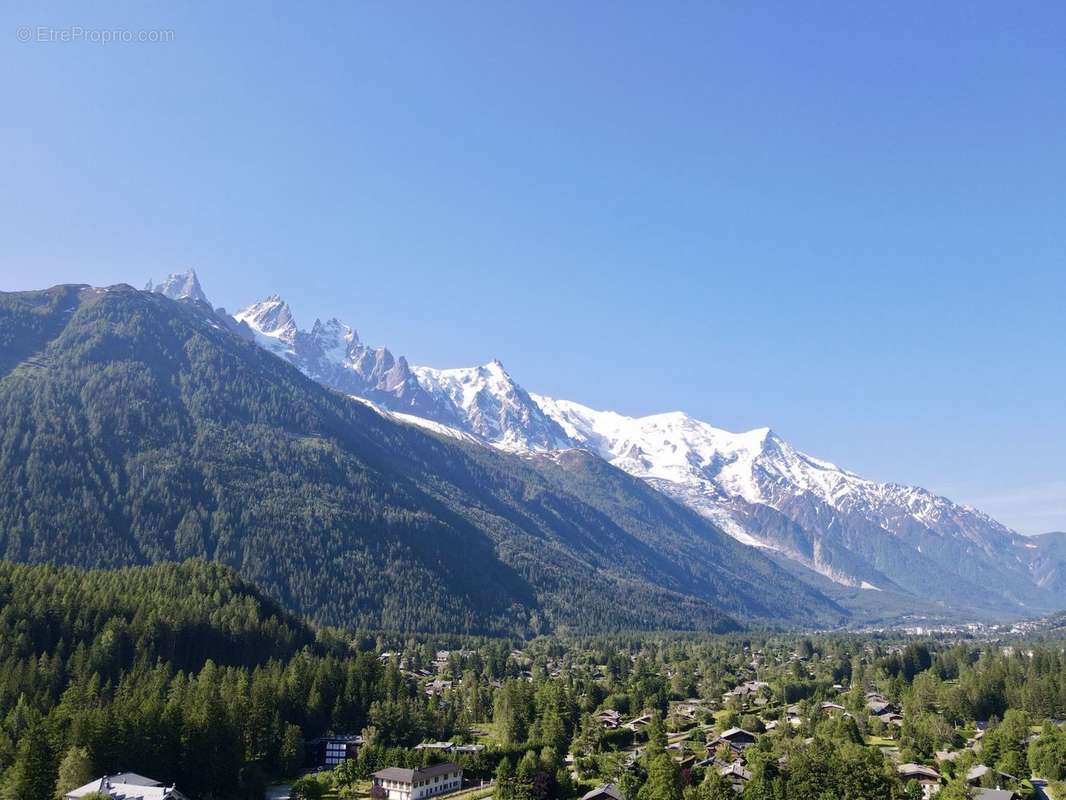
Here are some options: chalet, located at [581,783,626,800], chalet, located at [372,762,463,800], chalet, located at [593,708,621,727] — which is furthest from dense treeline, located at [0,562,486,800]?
chalet, located at [581,783,626,800]

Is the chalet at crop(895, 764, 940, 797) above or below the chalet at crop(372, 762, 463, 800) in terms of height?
above

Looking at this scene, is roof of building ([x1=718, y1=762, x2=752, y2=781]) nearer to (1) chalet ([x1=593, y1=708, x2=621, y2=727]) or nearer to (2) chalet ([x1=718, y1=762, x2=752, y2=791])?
(2) chalet ([x1=718, y1=762, x2=752, y2=791])

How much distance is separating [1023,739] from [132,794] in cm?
11802

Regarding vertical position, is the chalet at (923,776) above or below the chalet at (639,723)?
A: above

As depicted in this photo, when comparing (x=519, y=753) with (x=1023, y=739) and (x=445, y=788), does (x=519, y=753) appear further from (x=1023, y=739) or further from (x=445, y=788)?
(x=1023, y=739)

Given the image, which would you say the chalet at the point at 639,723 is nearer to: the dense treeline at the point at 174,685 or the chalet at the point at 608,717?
the chalet at the point at 608,717

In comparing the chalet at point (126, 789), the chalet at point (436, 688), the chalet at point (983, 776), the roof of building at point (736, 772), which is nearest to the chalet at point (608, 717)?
the chalet at point (436, 688)

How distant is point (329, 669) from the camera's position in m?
141

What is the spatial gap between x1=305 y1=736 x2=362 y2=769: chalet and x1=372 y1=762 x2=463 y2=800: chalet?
45.2ft

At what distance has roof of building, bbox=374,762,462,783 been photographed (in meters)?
104

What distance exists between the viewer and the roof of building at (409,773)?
340ft

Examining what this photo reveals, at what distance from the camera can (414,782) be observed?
103 meters

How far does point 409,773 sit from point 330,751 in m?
23.6

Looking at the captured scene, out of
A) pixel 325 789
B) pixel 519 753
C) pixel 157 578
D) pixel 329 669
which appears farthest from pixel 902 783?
pixel 157 578
